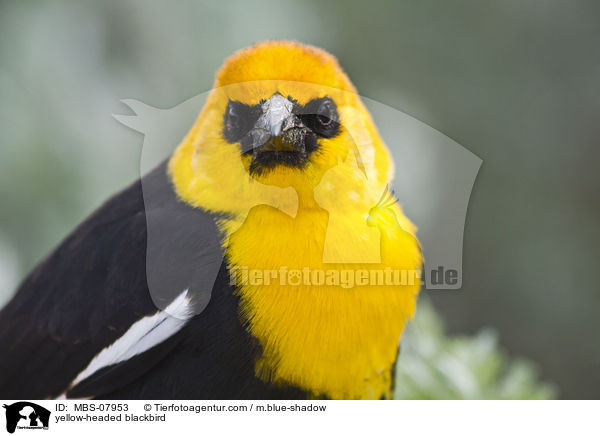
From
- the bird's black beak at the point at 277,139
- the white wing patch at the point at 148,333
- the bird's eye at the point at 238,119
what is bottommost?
the white wing patch at the point at 148,333

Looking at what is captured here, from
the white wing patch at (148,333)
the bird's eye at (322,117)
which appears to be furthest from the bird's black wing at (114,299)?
the bird's eye at (322,117)

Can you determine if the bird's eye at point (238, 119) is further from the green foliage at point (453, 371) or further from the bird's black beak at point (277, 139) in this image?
the green foliage at point (453, 371)

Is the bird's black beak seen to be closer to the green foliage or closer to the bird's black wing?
the bird's black wing

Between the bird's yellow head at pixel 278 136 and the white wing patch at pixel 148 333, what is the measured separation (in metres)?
0.30

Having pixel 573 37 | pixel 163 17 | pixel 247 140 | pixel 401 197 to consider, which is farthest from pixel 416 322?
pixel 163 17

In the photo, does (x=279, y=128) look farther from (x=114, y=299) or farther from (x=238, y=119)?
(x=114, y=299)

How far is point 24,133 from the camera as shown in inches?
90.0

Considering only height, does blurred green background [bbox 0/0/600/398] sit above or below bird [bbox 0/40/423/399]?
above

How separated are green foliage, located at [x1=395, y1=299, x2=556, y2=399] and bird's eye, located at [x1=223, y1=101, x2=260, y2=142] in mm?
747

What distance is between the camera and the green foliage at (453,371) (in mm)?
1855

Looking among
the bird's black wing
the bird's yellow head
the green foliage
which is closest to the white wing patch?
the bird's black wing

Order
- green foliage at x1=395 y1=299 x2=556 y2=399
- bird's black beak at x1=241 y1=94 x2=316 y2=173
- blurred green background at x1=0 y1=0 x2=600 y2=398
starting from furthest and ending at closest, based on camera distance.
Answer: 1. blurred green background at x1=0 y1=0 x2=600 y2=398
2. green foliage at x1=395 y1=299 x2=556 y2=399
3. bird's black beak at x1=241 y1=94 x2=316 y2=173

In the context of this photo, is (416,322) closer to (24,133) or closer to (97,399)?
(97,399)

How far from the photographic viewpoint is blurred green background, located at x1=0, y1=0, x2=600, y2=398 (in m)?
2.26
